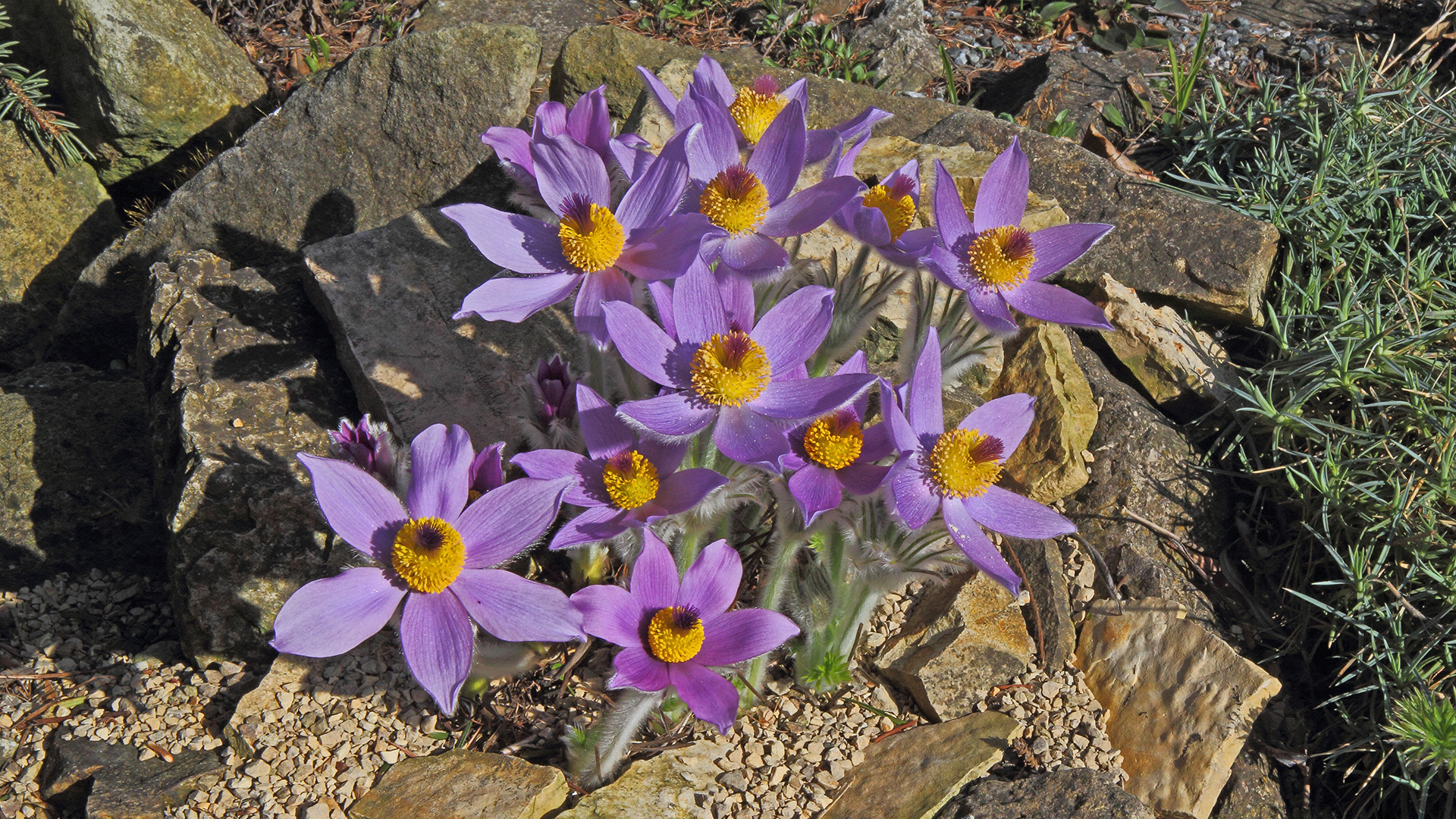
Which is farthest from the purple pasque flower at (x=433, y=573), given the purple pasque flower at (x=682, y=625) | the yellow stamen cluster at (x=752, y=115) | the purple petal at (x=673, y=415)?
the yellow stamen cluster at (x=752, y=115)

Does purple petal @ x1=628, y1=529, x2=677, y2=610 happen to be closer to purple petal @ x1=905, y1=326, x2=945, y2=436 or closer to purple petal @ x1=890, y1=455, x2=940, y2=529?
purple petal @ x1=890, y1=455, x2=940, y2=529

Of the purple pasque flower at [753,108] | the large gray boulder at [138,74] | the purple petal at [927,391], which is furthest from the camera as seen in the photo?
the large gray boulder at [138,74]

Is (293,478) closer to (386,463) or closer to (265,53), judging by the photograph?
(386,463)

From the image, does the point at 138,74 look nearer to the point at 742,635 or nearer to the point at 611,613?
the point at 611,613

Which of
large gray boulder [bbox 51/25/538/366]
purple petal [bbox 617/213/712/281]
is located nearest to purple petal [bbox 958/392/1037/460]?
purple petal [bbox 617/213/712/281]

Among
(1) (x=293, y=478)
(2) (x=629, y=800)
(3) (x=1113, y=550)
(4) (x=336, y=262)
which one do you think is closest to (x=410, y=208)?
(4) (x=336, y=262)

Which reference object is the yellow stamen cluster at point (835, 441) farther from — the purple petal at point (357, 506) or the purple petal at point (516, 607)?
the purple petal at point (357, 506)
